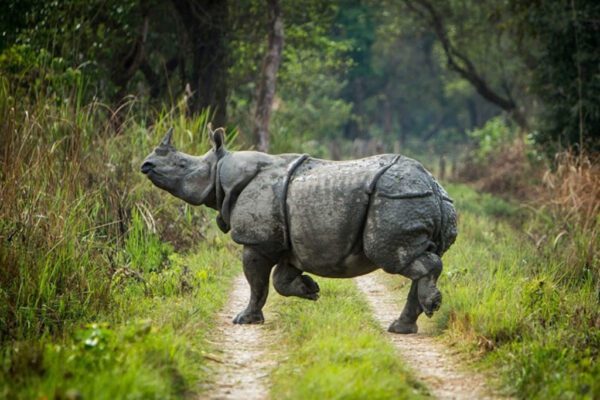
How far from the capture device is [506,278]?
8227mm

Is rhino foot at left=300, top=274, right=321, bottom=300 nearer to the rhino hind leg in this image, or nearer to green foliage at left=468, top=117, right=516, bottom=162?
the rhino hind leg

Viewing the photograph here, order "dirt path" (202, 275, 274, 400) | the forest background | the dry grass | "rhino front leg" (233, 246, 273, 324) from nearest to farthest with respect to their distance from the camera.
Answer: "dirt path" (202, 275, 274, 400) → the forest background → "rhino front leg" (233, 246, 273, 324) → the dry grass

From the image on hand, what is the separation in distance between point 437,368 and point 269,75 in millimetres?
13040

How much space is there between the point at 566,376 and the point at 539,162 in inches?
569

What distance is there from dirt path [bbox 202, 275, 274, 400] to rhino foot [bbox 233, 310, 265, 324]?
0.08 meters

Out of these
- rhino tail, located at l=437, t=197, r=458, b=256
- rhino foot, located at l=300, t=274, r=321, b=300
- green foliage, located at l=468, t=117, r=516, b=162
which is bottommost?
green foliage, located at l=468, t=117, r=516, b=162

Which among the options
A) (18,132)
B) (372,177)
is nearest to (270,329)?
(372,177)

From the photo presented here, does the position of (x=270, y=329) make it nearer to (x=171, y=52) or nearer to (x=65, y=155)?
(x=65, y=155)

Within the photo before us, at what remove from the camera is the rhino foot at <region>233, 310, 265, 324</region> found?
7949 millimetres

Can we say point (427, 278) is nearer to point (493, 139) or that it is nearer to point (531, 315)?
point (531, 315)

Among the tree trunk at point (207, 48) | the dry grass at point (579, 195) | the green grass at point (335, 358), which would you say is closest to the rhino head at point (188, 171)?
the green grass at point (335, 358)

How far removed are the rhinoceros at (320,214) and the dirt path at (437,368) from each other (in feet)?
0.87

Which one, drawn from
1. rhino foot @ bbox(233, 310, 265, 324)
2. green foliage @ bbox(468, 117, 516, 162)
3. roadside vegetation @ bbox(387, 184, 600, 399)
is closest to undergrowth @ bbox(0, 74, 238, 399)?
rhino foot @ bbox(233, 310, 265, 324)

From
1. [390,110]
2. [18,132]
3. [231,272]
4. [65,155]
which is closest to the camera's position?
[18,132]
